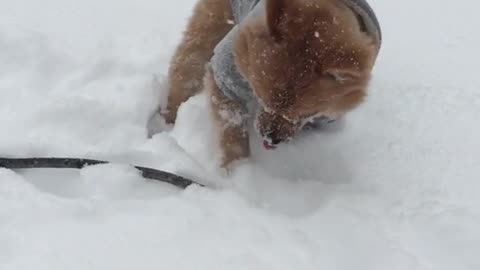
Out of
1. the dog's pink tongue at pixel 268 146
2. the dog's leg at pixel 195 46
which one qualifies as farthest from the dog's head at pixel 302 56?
the dog's leg at pixel 195 46

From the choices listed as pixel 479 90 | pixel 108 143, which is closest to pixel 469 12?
pixel 479 90

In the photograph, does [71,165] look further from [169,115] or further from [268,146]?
[268,146]

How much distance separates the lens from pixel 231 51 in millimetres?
2477

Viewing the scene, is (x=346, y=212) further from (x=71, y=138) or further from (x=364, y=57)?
(x=71, y=138)

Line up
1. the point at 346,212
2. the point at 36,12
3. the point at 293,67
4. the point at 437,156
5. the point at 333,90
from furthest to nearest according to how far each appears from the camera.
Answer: the point at 36,12
the point at 437,156
the point at 346,212
the point at 333,90
the point at 293,67

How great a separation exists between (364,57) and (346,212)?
633 millimetres

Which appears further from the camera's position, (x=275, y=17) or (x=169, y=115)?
(x=169, y=115)

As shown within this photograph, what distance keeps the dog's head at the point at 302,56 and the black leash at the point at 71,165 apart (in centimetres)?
48

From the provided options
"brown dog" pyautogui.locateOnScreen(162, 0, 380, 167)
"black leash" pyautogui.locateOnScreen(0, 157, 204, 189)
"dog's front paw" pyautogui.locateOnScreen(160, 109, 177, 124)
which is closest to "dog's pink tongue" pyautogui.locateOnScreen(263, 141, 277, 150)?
"brown dog" pyautogui.locateOnScreen(162, 0, 380, 167)

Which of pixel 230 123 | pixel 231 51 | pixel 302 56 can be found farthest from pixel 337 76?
pixel 230 123

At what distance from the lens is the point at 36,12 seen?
140 inches

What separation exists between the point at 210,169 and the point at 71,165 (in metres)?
0.58

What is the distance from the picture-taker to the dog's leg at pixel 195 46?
3.04 m

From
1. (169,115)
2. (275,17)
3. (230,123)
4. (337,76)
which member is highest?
(275,17)
